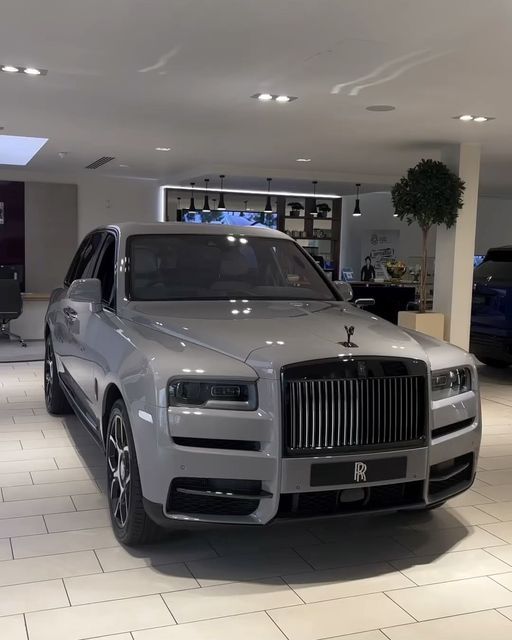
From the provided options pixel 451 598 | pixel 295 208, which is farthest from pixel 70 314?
pixel 295 208

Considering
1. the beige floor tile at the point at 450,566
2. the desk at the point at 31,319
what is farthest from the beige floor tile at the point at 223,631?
the desk at the point at 31,319

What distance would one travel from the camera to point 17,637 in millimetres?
2391

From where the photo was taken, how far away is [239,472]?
267 cm

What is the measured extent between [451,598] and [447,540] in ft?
1.97

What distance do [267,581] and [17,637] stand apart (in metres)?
0.98

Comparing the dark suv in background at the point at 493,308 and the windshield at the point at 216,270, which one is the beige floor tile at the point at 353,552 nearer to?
the windshield at the point at 216,270

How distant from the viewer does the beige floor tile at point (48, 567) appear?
2844mm

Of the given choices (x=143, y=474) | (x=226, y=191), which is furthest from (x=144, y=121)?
(x=226, y=191)

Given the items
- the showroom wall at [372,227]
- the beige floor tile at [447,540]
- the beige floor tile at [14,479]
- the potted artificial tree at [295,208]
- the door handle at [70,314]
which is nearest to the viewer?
the beige floor tile at [447,540]

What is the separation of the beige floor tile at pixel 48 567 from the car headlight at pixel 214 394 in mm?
866

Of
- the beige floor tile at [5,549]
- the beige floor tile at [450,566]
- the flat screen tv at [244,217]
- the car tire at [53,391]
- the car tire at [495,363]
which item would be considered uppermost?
the flat screen tv at [244,217]

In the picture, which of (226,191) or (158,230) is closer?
(158,230)

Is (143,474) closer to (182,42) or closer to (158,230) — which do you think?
(158,230)

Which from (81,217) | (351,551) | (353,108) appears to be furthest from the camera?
(81,217)
